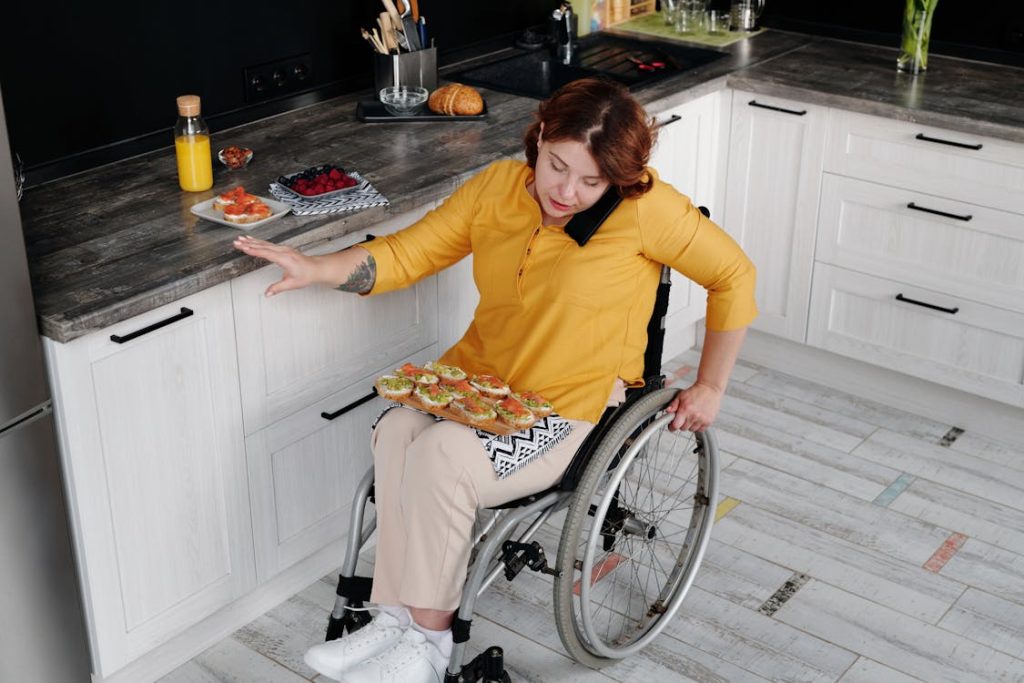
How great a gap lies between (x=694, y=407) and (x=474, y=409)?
419 millimetres

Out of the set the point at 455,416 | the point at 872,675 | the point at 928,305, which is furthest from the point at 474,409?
the point at 928,305

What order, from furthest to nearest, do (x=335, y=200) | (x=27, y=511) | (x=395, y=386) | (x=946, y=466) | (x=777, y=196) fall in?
(x=777, y=196)
(x=946, y=466)
(x=335, y=200)
(x=395, y=386)
(x=27, y=511)

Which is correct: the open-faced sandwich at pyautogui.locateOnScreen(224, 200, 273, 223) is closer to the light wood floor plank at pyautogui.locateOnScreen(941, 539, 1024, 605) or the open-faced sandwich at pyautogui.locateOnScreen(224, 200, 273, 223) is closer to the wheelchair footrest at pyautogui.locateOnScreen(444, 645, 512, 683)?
the wheelchair footrest at pyautogui.locateOnScreen(444, 645, 512, 683)

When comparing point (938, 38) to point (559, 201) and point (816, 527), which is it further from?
point (559, 201)

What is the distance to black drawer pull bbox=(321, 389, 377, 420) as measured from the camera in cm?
253

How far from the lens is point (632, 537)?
281 centimetres

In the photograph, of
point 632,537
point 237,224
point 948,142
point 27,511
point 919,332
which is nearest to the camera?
point 27,511

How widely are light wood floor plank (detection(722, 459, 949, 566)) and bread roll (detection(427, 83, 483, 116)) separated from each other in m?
1.08

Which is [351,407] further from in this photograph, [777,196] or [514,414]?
[777,196]

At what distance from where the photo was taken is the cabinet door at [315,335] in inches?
91.8

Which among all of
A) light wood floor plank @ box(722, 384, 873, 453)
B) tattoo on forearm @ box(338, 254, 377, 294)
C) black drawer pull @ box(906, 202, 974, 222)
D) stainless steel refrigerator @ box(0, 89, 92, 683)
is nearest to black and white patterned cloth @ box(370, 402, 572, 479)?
tattoo on forearm @ box(338, 254, 377, 294)

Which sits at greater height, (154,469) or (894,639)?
(154,469)

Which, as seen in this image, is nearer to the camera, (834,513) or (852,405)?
(834,513)

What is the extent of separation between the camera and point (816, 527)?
296 centimetres
